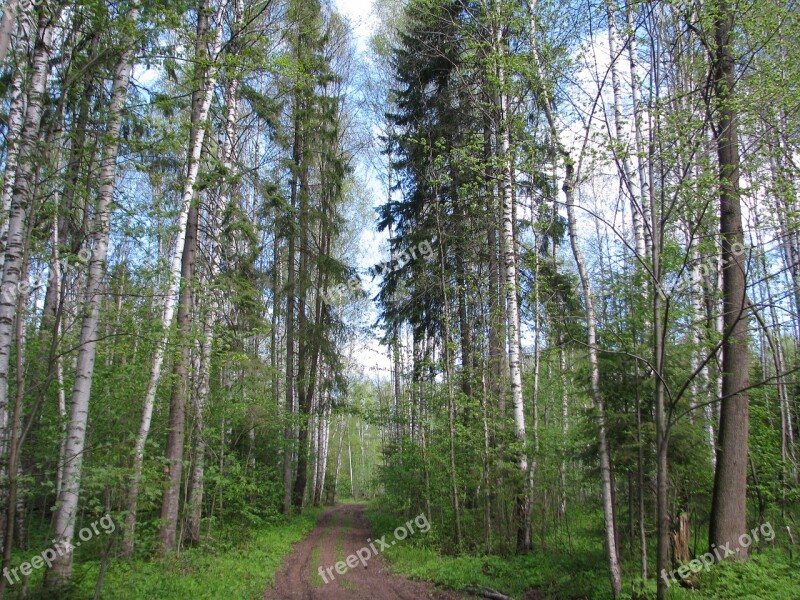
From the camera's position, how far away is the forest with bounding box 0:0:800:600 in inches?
211

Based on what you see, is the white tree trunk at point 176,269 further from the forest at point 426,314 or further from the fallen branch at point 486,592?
the fallen branch at point 486,592

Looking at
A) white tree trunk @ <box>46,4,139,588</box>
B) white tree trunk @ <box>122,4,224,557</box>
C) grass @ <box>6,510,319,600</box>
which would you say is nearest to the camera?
white tree trunk @ <box>46,4,139,588</box>

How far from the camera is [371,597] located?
792 cm

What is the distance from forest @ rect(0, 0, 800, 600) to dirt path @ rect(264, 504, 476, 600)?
0.10 metres

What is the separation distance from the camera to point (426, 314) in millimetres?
14141

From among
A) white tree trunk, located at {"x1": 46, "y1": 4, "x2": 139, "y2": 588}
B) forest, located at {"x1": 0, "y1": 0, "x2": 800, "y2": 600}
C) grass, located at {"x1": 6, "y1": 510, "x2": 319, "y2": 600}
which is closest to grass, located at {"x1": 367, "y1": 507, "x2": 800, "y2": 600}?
forest, located at {"x1": 0, "y1": 0, "x2": 800, "y2": 600}

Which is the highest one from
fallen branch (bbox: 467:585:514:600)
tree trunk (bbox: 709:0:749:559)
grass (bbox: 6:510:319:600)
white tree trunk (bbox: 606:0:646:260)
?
white tree trunk (bbox: 606:0:646:260)

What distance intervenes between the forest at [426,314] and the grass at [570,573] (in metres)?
0.06

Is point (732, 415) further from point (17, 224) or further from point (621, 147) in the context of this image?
point (17, 224)

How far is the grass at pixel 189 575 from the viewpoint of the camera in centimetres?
621

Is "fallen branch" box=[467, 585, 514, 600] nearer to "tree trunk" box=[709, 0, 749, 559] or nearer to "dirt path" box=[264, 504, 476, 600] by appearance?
"dirt path" box=[264, 504, 476, 600]

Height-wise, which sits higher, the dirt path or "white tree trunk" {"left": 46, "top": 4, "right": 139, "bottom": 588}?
"white tree trunk" {"left": 46, "top": 4, "right": 139, "bottom": 588}

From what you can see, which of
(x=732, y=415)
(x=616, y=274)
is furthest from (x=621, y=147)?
(x=732, y=415)

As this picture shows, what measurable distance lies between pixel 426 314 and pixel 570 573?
7.69 metres
